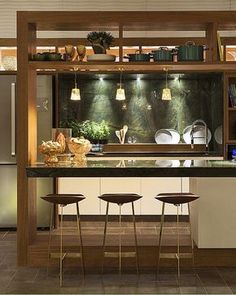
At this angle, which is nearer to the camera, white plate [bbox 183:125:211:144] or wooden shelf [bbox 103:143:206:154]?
wooden shelf [bbox 103:143:206:154]

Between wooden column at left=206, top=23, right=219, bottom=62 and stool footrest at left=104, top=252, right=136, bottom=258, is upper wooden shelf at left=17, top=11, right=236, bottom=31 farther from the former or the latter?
stool footrest at left=104, top=252, right=136, bottom=258

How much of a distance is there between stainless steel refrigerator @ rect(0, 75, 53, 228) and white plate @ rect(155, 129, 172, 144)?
1.89 meters

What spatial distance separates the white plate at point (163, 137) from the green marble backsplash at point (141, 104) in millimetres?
115

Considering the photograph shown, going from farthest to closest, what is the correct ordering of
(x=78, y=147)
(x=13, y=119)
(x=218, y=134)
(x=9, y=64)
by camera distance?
(x=218, y=134), (x=9, y=64), (x=13, y=119), (x=78, y=147)

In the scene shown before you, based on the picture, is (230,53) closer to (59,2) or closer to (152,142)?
(152,142)

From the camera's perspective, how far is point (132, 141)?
8.92 metres

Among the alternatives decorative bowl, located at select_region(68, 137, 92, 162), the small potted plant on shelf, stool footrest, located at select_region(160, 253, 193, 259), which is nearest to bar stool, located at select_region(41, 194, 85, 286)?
decorative bowl, located at select_region(68, 137, 92, 162)

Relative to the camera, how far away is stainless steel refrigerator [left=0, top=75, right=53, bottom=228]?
24.6 ft

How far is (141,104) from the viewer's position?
8969 mm

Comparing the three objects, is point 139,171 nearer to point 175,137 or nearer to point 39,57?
point 39,57

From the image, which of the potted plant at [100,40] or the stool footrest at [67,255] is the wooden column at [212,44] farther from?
the stool footrest at [67,255]

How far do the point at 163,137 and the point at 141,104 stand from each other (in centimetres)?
62

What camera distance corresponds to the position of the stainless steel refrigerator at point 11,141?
7500 mm

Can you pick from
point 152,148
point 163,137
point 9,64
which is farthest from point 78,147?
A: point 163,137
